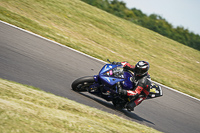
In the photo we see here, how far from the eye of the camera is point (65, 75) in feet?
23.2

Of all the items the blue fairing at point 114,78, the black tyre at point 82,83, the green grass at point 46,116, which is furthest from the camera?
the black tyre at point 82,83

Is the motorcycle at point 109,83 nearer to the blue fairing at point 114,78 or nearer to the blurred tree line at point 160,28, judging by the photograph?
the blue fairing at point 114,78

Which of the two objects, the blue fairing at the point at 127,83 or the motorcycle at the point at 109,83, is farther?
the blue fairing at the point at 127,83

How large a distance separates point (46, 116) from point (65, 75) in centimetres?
332

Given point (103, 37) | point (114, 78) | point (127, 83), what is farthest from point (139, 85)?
point (103, 37)

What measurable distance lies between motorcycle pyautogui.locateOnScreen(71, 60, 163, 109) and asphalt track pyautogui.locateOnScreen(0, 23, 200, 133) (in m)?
0.26

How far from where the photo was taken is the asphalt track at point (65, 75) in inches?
239

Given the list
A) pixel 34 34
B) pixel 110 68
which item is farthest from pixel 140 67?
pixel 34 34

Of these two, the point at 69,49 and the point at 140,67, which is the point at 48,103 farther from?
the point at 69,49

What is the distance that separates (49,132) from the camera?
3.29 m

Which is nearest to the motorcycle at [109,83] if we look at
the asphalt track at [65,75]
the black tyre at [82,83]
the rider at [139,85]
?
the black tyre at [82,83]

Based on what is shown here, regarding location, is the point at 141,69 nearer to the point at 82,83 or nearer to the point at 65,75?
the point at 82,83

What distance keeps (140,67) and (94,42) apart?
6.86 metres

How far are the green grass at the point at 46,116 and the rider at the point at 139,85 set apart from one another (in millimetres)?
774
